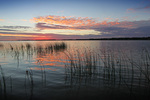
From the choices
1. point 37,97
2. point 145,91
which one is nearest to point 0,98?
point 37,97

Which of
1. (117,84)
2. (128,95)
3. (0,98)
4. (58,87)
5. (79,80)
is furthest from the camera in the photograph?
(79,80)

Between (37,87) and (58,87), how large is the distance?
102 centimetres

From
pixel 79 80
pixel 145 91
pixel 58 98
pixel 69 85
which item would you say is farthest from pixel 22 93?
pixel 145 91

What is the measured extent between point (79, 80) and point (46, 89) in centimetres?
211

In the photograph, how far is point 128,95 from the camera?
16.7 ft

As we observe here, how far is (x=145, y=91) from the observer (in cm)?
538

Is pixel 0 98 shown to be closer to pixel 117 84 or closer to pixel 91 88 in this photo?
pixel 91 88

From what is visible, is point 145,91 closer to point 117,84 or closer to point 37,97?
point 117,84

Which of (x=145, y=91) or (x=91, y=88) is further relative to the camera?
(x=91, y=88)

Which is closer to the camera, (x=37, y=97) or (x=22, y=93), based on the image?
(x=37, y=97)

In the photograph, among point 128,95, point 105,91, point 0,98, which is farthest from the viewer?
point 105,91

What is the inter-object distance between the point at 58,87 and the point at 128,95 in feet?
10.7

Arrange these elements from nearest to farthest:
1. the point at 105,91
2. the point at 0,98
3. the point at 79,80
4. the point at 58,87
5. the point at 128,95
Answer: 1. the point at 0,98
2. the point at 128,95
3. the point at 105,91
4. the point at 58,87
5. the point at 79,80

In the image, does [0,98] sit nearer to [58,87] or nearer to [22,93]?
[22,93]
